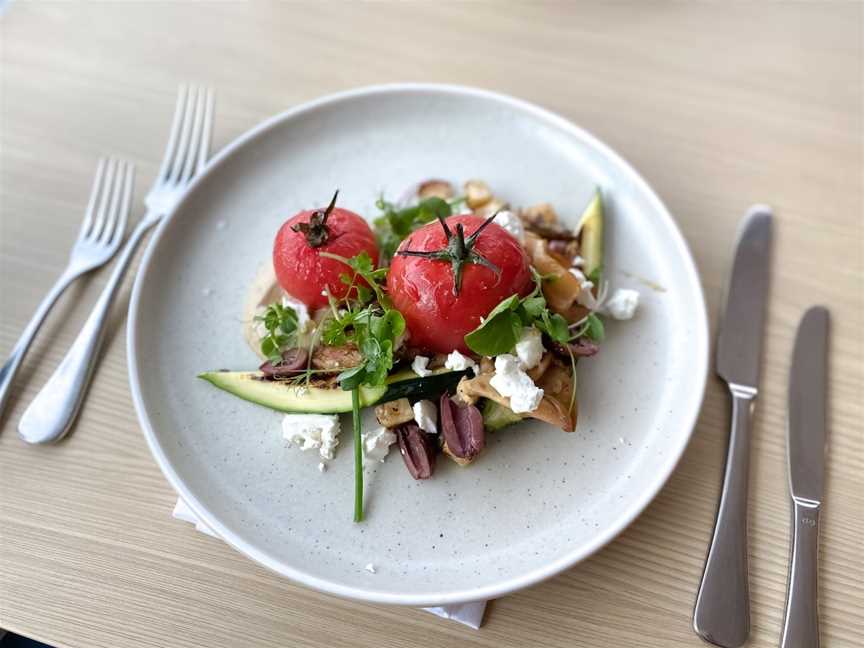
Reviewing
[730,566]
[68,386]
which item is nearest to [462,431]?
[730,566]

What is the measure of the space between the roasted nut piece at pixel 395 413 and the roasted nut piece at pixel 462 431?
0.22 feet

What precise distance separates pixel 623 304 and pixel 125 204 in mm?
1233

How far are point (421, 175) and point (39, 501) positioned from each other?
1.10 metres

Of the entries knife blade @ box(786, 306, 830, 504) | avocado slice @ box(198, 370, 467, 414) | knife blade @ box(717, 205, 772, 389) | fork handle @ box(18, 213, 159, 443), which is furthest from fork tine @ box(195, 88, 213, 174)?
knife blade @ box(786, 306, 830, 504)

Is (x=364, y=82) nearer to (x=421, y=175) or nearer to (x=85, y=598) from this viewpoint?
(x=421, y=175)

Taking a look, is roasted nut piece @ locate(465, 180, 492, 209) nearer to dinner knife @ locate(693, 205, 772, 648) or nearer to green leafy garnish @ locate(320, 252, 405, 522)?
green leafy garnish @ locate(320, 252, 405, 522)

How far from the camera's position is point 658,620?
1185 mm

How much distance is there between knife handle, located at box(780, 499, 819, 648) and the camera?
1.16 meters

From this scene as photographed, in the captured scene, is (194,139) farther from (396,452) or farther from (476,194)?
(396,452)

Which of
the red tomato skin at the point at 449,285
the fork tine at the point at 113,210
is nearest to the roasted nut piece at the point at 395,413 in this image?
the red tomato skin at the point at 449,285

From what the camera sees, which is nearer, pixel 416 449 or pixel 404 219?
pixel 416 449

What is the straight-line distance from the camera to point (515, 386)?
120cm

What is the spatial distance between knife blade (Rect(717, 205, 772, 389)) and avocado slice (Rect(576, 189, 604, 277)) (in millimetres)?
317

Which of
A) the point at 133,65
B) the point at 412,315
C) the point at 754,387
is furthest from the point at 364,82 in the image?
the point at 754,387
